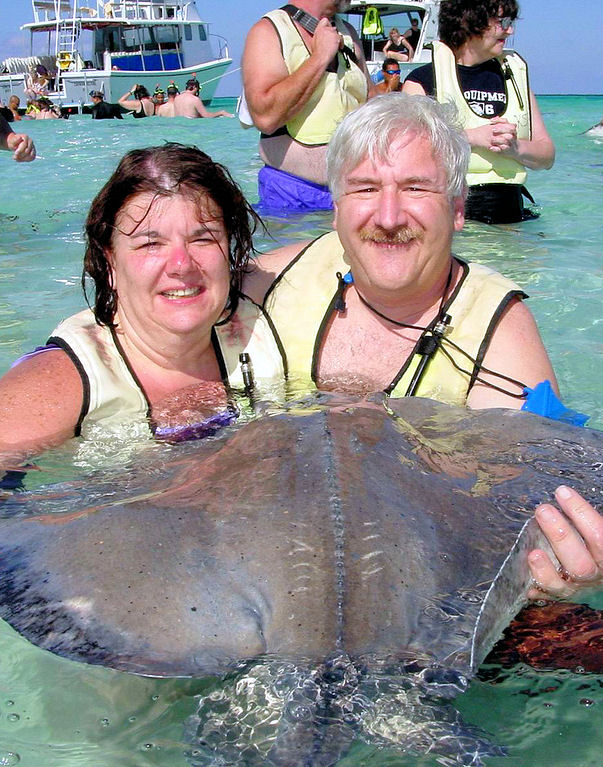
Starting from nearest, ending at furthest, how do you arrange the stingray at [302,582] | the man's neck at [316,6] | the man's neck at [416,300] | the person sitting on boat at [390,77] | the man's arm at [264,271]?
the stingray at [302,582], the man's neck at [416,300], the man's arm at [264,271], the man's neck at [316,6], the person sitting on boat at [390,77]

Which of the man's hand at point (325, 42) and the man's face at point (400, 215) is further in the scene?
the man's hand at point (325, 42)

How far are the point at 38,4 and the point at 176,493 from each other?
44.7 m

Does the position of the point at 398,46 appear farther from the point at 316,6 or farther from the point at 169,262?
the point at 169,262

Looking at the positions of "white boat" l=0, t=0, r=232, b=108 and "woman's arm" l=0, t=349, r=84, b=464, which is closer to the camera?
"woman's arm" l=0, t=349, r=84, b=464

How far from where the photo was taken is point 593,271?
7.12 meters

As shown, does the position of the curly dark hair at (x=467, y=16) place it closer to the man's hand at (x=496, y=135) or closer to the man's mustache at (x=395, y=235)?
the man's hand at (x=496, y=135)

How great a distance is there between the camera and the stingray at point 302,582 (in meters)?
1.66

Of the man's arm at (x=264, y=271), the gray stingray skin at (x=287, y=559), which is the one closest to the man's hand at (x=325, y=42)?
the man's arm at (x=264, y=271)

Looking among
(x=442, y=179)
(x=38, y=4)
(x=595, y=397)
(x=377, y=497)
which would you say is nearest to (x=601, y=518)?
(x=377, y=497)

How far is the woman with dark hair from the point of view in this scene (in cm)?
310

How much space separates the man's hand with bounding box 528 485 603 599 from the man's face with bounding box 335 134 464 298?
157 centimetres

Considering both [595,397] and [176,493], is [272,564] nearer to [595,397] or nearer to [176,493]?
[176,493]

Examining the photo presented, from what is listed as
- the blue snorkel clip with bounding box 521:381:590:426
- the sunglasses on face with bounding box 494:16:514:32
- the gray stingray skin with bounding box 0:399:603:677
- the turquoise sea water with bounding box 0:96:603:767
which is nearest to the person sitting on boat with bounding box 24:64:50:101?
the turquoise sea water with bounding box 0:96:603:767

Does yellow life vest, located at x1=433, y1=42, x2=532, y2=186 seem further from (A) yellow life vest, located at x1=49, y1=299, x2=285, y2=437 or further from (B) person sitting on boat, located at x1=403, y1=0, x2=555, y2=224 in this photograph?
(A) yellow life vest, located at x1=49, y1=299, x2=285, y2=437
